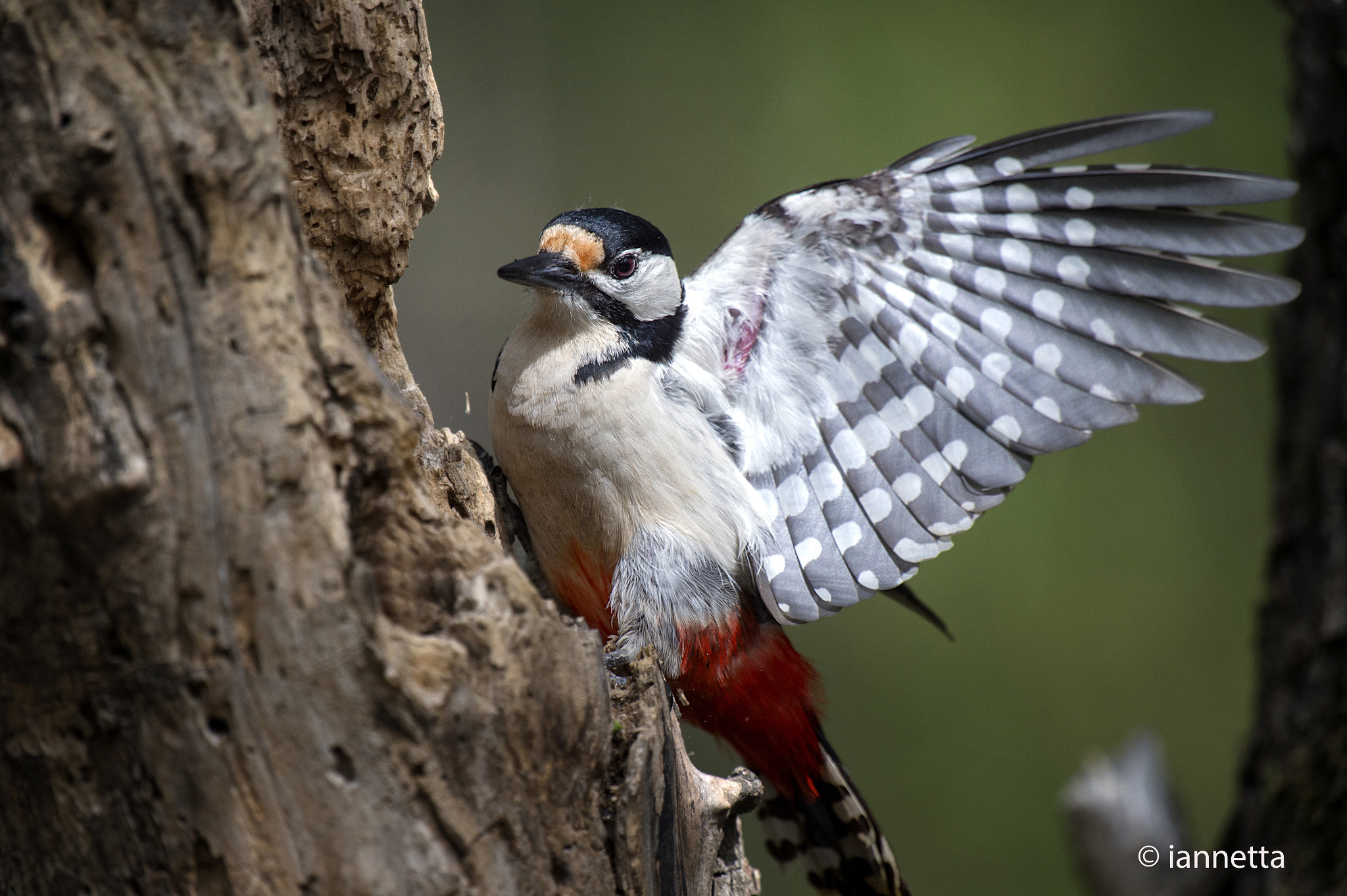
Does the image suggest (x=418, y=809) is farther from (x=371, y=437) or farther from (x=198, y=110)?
(x=198, y=110)

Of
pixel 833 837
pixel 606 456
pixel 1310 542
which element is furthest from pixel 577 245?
pixel 1310 542

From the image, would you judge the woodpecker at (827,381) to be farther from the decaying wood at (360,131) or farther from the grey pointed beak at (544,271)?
the decaying wood at (360,131)

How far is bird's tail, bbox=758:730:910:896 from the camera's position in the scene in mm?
2609

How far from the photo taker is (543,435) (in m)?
2.37

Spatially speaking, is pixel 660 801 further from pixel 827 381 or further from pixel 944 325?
pixel 944 325

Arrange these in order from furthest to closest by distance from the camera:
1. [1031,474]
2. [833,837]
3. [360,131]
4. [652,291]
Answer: [1031,474], [833,837], [652,291], [360,131]

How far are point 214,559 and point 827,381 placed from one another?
1553 millimetres

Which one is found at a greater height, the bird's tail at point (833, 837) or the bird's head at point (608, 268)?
the bird's head at point (608, 268)

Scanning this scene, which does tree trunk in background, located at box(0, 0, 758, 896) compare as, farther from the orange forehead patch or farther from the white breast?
the orange forehead patch

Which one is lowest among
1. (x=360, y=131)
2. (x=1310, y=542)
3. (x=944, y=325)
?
(x=1310, y=542)

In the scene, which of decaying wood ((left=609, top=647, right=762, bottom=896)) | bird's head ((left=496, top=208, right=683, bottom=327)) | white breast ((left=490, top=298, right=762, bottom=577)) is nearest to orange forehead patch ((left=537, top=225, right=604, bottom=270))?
bird's head ((left=496, top=208, right=683, bottom=327))

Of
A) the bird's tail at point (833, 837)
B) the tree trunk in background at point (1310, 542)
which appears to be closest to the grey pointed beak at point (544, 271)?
the bird's tail at point (833, 837)

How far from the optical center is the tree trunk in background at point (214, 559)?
117 cm

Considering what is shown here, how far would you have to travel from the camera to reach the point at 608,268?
98.4 inches
